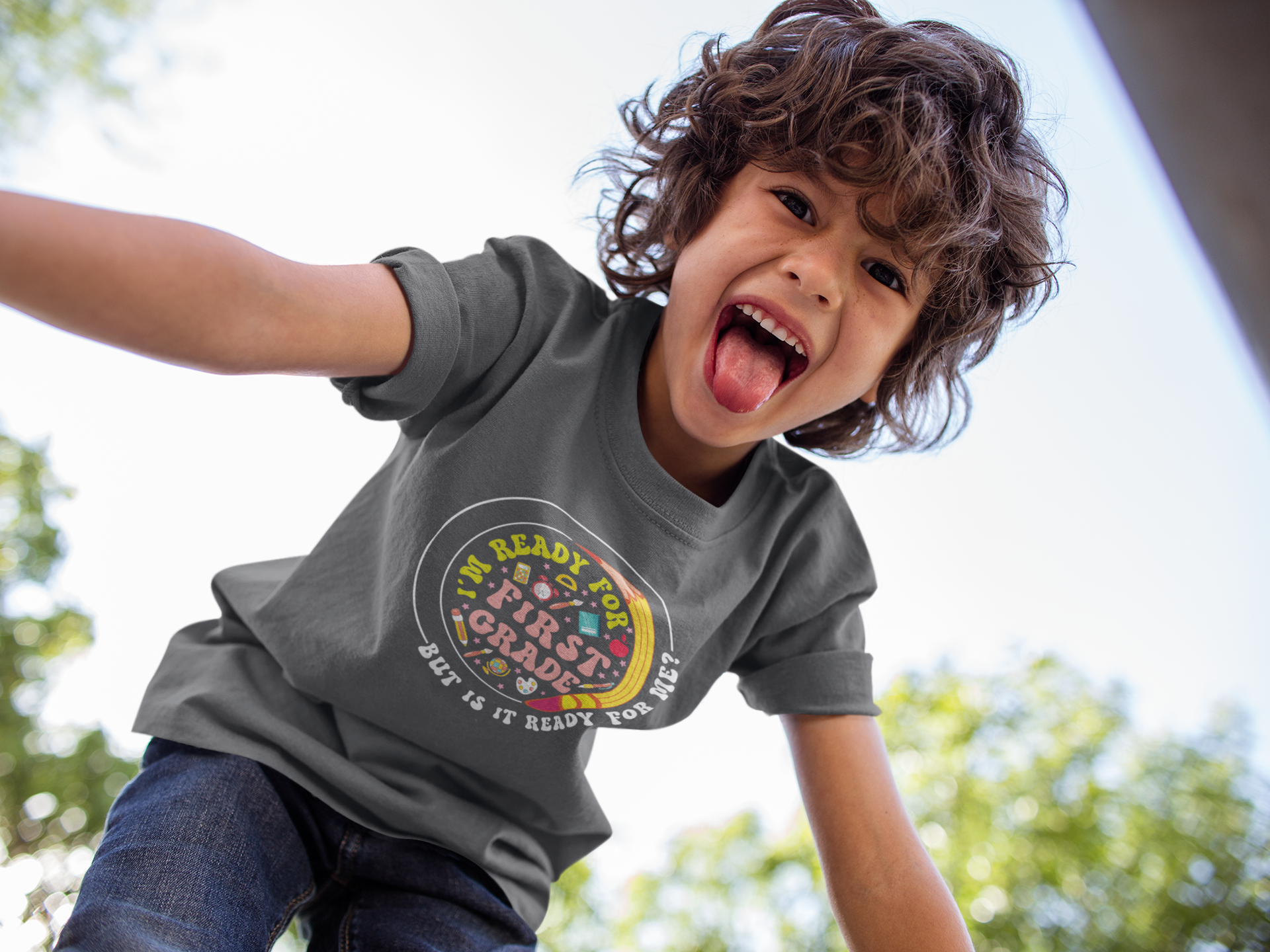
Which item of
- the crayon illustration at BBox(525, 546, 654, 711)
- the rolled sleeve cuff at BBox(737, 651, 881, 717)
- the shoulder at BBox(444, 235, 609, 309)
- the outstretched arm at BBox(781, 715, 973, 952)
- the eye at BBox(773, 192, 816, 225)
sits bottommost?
the outstretched arm at BBox(781, 715, 973, 952)

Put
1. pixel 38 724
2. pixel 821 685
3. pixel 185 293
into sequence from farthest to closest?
pixel 38 724 → pixel 821 685 → pixel 185 293

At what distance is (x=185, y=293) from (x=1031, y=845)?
87.3 inches

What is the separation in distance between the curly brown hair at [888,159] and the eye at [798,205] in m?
0.02

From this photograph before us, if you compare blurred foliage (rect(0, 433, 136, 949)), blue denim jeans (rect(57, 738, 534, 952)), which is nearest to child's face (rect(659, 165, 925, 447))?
blue denim jeans (rect(57, 738, 534, 952))

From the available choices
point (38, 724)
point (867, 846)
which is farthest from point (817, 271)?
point (38, 724)

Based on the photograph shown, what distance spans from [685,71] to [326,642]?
2.12 ft

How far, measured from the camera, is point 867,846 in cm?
77

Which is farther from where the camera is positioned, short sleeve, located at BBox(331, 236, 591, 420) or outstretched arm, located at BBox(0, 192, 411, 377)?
short sleeve, located at BBox(331, 236, 591, 420)

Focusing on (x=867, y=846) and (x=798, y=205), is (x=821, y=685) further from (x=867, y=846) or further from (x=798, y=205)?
(x=798, y=205)

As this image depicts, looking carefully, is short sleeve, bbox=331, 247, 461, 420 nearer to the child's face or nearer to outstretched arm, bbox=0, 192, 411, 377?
outstretched arm, bbox=0, 192, 411, 377

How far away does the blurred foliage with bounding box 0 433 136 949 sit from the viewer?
57.2 inches

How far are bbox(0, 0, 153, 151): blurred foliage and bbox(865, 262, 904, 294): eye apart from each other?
5.95 feet

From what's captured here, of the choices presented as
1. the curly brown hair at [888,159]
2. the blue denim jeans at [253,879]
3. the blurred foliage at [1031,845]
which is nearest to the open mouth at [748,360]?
the curly brown hair at [888,159]

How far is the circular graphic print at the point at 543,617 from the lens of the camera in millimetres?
723
